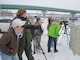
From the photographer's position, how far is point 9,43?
3275 mm

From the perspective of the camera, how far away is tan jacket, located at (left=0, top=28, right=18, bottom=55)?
10.7 feet

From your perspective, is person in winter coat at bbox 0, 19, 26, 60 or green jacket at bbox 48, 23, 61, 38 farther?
green jacket at bbox 48, 23, 61, 38

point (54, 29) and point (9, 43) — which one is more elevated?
point (9, 43)

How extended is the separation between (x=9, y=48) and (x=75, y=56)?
3148 mm

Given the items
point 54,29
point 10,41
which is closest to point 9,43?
point 10,41

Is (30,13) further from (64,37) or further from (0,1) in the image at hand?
(64,37)

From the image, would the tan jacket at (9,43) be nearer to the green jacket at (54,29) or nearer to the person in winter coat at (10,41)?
the person in winter coat at (10,41)

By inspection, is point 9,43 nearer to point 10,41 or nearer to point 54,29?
point 10,41

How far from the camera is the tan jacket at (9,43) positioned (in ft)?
10.7

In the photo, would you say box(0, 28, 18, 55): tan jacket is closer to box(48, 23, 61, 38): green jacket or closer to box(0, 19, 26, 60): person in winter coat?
box(0, 19, 26, 60): person in winter coat

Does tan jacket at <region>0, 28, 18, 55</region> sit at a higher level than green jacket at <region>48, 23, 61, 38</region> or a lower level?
higher

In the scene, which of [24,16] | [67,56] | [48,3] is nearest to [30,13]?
[48,3]

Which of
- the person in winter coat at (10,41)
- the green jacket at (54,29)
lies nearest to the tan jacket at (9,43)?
the person in winter coat at (10,41)

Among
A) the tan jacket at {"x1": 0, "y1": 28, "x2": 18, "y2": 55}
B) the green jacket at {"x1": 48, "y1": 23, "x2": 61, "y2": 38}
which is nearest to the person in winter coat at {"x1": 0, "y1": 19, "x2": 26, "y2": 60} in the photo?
the tan jacket at {"x1": 0, "y1": 28, "x2": 18, "y2": 55}
